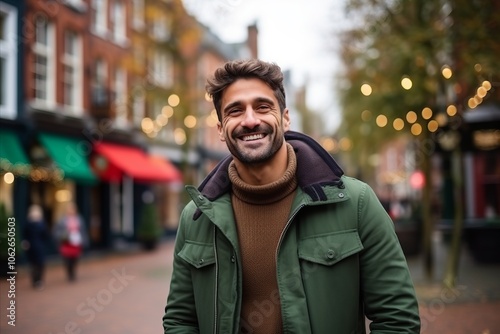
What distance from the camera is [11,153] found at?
1515cm

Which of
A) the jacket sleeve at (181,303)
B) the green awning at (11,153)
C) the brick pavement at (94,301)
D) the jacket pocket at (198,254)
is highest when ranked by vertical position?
the green awning at (11,153)

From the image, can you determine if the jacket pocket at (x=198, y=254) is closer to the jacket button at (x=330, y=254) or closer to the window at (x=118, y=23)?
the jacket button at (x=330, y=254)

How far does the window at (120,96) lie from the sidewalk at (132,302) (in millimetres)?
8019

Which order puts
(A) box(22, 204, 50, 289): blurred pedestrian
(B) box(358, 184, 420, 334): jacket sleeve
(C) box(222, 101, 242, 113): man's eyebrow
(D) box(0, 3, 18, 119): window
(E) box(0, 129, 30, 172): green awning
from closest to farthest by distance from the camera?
(B) box(358, 184, 420, 334): jacket sleeve, (C) box(222, 101, 242, 113): man's eyebrow, (A) box(22, 204, 50, 289): blurred pedestrian, (E) box(0, 129, 30, 172): green awning, (D) box(0, 3, 18, 119): window

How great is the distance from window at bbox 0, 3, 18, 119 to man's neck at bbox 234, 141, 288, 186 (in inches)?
593

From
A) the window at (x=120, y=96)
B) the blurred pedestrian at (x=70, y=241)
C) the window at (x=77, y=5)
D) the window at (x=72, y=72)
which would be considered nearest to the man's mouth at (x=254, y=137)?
the blurred pedestrian at (x=70, y=241)

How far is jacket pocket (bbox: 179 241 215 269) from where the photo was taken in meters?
2.26

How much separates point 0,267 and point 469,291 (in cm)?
973

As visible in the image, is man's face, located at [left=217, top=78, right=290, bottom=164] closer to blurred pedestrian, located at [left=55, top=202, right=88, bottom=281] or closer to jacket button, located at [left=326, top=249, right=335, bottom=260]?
jacket button, located at [left=326, top=249, right=335, bottom=260]

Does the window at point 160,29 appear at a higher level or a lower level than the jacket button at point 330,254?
higher

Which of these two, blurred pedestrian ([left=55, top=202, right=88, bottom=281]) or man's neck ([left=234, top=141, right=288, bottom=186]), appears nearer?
man's neck ([left=234, top=141, right=288, bottom=186])

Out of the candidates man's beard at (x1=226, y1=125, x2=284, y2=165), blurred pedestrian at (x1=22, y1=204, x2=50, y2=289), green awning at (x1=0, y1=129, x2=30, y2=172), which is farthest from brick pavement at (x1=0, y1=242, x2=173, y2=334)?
man's beard at (x1=226, y1=125, x2=284, y2=165)

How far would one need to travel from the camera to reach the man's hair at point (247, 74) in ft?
7.36

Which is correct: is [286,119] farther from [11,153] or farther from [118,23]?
[118,23]
